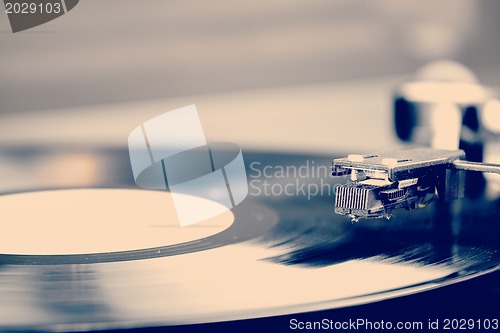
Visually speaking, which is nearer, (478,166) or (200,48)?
(478,166)

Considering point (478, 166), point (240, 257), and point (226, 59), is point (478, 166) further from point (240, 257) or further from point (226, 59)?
point (226, 59)

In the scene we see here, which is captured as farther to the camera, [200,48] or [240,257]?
[200,48]

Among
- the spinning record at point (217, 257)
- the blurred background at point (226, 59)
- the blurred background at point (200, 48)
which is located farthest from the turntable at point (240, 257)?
the blurred background at point (200, 48)

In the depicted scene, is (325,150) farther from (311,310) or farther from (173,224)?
(311,310)

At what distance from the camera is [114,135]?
246 cm

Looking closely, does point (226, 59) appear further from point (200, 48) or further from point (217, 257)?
point (217, 257)

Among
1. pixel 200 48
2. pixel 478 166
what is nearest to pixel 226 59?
pixel 200 48

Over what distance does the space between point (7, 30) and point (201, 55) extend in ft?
2.12

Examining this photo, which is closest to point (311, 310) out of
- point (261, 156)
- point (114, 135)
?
point (261, 156)

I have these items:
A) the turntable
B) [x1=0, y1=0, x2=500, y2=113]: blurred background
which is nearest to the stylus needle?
the turntable

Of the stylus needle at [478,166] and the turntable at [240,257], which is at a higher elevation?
the stylus needle at [478,166]

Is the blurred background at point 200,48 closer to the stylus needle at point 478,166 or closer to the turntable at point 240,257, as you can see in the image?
the turntable at point 240,257

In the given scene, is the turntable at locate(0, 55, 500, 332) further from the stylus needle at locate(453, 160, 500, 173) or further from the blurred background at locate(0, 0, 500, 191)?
the blurred background at locate(0, 0, 500, 191)

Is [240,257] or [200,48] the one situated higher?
[200,48]
